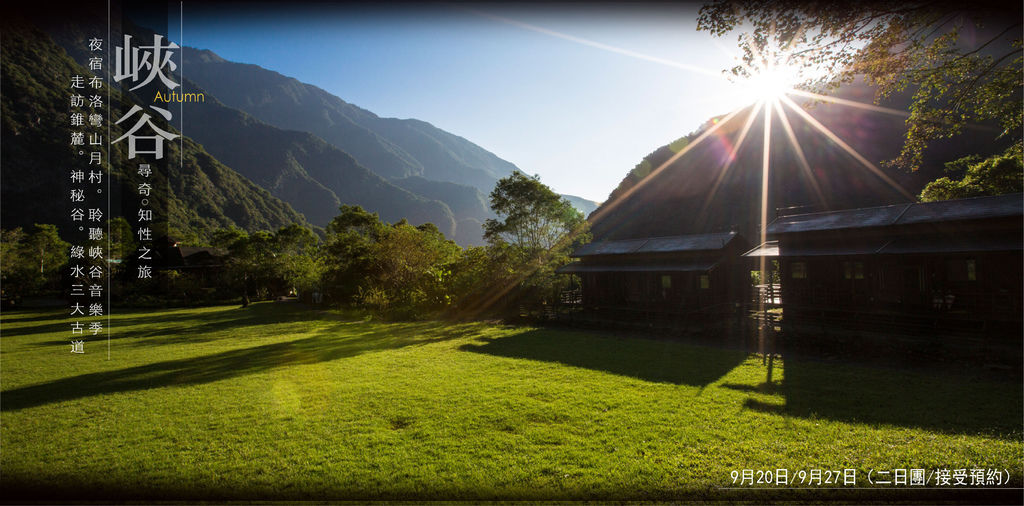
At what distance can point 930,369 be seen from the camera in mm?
9680

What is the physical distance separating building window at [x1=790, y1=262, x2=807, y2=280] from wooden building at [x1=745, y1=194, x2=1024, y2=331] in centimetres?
4

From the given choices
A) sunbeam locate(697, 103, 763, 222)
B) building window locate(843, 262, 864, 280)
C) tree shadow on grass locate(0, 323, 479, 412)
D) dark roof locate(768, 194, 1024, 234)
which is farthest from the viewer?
sunbeam locate(697, 103, 763, 222)

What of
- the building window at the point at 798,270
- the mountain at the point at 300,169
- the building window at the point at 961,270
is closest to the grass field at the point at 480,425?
the building window at the point at 961,270

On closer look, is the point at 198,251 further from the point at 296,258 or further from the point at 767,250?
the point at 767,250

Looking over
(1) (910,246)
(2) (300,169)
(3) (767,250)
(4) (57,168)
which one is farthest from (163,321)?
(2) (300,169)

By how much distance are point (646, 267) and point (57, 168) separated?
248 feet

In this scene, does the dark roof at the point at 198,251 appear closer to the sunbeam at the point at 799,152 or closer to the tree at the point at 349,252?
the tree at the point at 349,252

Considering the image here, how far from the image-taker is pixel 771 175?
62.6 meters

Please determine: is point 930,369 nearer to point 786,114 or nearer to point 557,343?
point 557,343

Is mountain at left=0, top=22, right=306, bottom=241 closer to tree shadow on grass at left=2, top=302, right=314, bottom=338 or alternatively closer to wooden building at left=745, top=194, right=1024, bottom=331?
tree shadow on grass at left=2, top=302, right=314, bottom=338

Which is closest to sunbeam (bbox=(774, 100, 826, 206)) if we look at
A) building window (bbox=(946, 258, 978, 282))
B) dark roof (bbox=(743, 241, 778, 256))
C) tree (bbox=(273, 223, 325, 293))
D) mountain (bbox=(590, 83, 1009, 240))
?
mountain (bbox=(590, 83, 1009, 240))

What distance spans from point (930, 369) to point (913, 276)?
6.72 metres

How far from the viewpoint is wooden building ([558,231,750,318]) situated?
61.9 feet

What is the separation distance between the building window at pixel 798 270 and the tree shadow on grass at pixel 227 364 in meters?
15.4
